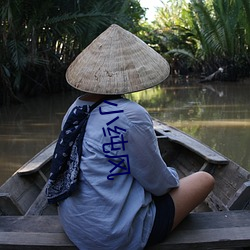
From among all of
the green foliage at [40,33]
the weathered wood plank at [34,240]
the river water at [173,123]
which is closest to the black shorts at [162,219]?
the weathered wood plank at [34,240]

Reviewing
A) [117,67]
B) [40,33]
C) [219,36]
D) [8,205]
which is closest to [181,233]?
[117,67]

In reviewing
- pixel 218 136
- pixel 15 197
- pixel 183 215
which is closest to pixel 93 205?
pixel 183 215

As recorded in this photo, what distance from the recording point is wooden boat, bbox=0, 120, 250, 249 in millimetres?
2107

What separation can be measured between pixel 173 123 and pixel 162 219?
6583 millimetres

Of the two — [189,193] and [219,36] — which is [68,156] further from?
[219,36]

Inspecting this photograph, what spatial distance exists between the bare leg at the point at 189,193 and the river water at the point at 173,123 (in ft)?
11.0

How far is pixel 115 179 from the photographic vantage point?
1.92m

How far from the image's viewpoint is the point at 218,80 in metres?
19.4

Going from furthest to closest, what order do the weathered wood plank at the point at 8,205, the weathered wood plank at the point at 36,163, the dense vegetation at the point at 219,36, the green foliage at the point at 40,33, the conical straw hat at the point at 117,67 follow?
1. the dense vegetation at the point at 219,36
2. the green foliage at the point at 40,33
3. the weathered wood plank at the point at 36,163
4. the weathered wood plank at the point at 8,205
5. the conical straw hat at the point at 117,67

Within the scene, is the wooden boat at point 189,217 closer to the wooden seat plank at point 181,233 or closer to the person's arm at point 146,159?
the wooden seat plank at point 181,233

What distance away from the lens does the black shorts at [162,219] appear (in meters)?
2.01

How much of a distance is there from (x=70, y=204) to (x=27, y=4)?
1013 centimetres

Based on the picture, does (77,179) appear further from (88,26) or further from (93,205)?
(88,26)

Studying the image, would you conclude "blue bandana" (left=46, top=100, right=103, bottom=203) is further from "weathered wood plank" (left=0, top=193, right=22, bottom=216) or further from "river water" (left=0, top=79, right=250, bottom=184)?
"river water" (left=0, top=79, right=250, bottom=184)
